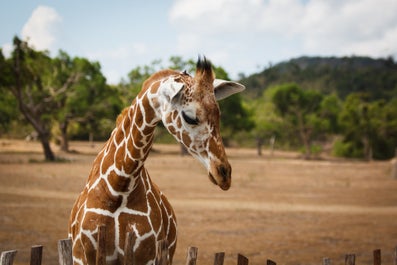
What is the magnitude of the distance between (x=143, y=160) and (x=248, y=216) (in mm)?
9232

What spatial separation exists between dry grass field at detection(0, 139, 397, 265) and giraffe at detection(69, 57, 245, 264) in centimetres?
407

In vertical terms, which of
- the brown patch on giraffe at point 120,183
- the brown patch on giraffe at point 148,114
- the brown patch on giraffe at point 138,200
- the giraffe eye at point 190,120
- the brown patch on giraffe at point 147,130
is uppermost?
the brown patch on giraffe at point 148,114

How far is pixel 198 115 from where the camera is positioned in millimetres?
3059

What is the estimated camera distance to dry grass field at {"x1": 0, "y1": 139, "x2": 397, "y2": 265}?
27.7 ft

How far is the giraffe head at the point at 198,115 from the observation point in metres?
3.02

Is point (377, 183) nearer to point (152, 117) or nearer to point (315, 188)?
point (315, 188)

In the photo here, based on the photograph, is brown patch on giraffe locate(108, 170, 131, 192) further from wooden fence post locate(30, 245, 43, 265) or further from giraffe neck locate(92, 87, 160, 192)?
wooden fence post locate(30, 245, 43, 265)

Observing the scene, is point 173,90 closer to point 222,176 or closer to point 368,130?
point 222,176

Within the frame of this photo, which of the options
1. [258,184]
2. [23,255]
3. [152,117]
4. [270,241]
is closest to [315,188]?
[258,184]

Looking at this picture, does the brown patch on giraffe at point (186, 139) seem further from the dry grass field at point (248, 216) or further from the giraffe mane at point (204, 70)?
the dry grass field at point (248, 216)

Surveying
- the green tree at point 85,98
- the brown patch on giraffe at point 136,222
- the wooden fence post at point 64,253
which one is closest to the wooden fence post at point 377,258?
the brown patch on giraffe at point 136,222

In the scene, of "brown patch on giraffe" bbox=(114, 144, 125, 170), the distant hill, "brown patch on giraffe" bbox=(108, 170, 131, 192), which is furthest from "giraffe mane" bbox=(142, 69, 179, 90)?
the distant hill

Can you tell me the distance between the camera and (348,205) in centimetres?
1492

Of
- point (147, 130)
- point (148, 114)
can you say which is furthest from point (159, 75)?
point (147, 130)
